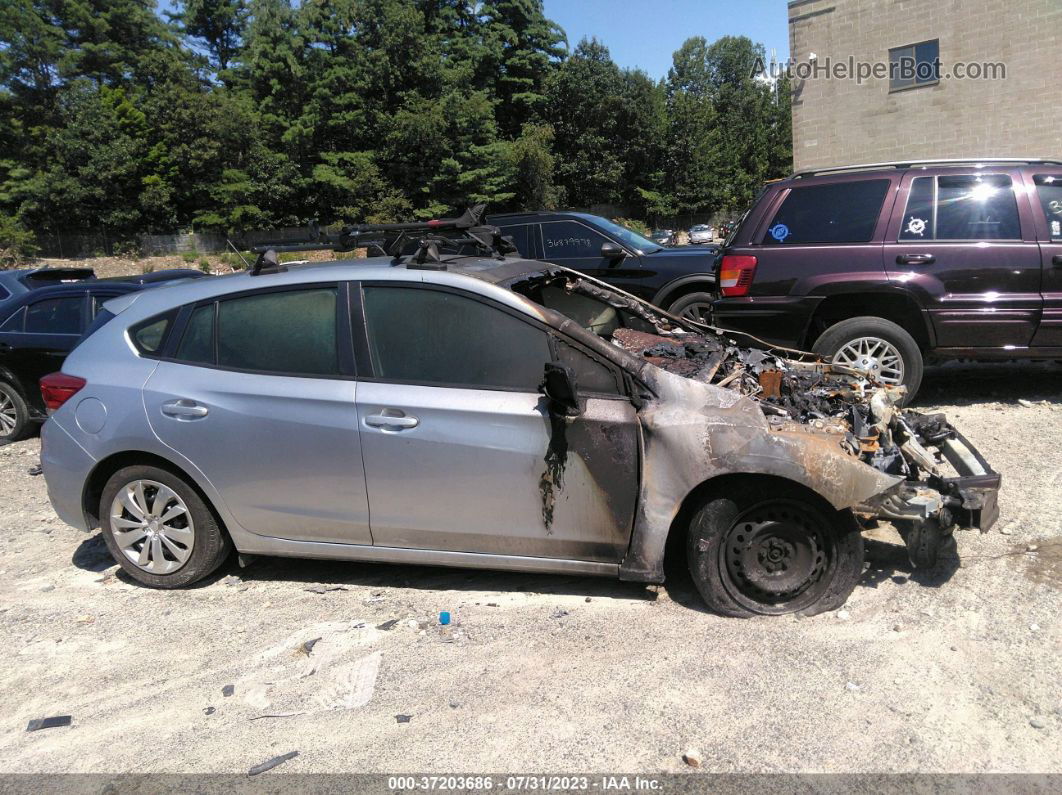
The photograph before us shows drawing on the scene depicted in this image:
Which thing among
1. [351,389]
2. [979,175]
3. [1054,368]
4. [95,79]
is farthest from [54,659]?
[95,79]

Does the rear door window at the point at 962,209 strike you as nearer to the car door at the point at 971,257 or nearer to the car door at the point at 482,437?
the car door at the point at 971,257

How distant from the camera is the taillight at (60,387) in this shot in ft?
14.7

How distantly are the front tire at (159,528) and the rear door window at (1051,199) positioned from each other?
6369 mm

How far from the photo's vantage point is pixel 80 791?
291 cm

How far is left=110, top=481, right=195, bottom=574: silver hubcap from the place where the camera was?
4.37 m

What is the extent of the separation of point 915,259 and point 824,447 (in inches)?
139

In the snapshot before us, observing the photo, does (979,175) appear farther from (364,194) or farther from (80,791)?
(364,194)

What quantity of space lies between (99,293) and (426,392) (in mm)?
6171

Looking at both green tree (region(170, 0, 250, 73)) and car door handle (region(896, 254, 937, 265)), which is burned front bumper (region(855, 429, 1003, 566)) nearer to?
car door handle (region(896, 254, 937, 265))

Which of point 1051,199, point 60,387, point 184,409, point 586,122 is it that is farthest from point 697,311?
point 586,122

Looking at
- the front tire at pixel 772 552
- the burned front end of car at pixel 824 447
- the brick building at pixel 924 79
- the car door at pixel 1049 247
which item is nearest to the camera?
the burned front end of car at pixel 824 447

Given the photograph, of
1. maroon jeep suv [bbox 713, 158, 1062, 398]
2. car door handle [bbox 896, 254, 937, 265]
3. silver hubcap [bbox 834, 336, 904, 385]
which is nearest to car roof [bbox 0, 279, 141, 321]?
maroon jeep suv [bbox 713, 158, 1062, 398]

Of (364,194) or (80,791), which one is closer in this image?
(80,791)

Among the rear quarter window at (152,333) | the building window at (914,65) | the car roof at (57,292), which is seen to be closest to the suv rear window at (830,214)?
the rear quarter window at (152,333)
